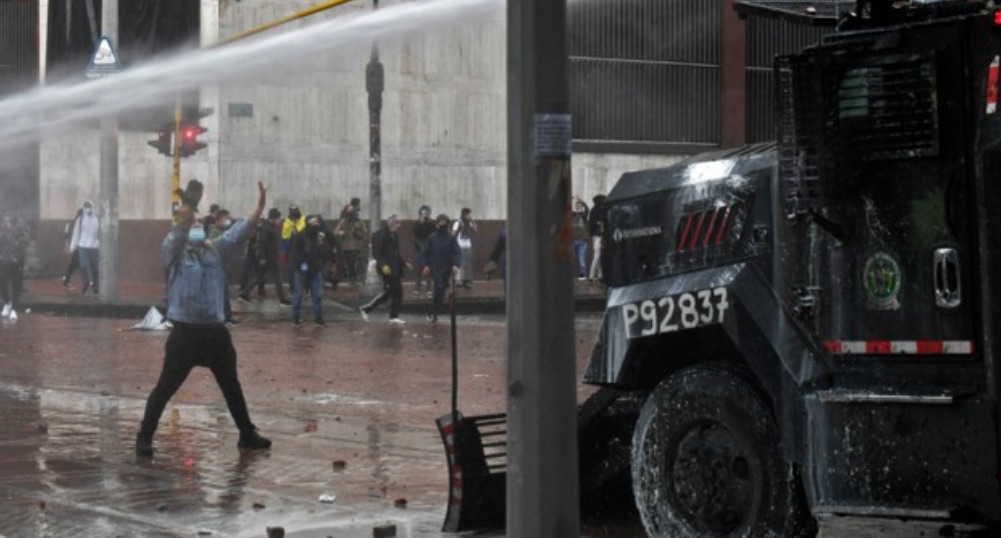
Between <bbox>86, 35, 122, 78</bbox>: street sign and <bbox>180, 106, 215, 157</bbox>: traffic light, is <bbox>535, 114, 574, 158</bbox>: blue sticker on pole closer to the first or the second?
<bbox>86, 35, 122, 78</bbox>: street sign

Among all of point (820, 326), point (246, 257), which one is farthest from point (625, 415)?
point (246, 257)

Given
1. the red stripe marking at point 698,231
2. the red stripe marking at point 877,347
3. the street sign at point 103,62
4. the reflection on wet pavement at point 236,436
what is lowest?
the reflection on wet pavement at point 236,436

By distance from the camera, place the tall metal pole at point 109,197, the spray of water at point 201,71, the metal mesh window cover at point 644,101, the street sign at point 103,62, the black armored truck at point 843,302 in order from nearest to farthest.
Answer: the black armored truck at point 843,302 < the spray of water at point 201,71 < the street sign at point 103,62 < the tall metal pole at point 109,197 < the metal mesh window cover at point 644,101

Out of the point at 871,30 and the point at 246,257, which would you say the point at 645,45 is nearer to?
the point at 246,257

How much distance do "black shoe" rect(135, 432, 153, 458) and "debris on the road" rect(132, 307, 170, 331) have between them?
13.2m

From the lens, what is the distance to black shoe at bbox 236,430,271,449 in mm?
12641

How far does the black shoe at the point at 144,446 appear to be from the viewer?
12305 mm

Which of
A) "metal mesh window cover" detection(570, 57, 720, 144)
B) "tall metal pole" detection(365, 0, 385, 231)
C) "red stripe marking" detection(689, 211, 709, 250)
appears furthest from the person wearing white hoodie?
"red stripe marking" detection(689, 211, 709, 250)

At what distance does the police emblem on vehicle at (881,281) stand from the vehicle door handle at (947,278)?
179 mm

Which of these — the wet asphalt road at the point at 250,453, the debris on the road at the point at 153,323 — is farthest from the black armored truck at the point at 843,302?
the debris on the road at the point at 153,323

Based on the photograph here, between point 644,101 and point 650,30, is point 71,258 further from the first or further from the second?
point 650,30

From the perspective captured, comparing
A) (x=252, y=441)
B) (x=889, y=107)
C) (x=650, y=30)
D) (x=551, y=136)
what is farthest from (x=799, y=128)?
(x=650, y=30)

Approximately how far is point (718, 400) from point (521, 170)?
4.83 ft

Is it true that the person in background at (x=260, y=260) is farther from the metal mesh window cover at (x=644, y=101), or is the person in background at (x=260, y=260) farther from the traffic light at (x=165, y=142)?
the metal mesh window cover at (x=644, y=101)
